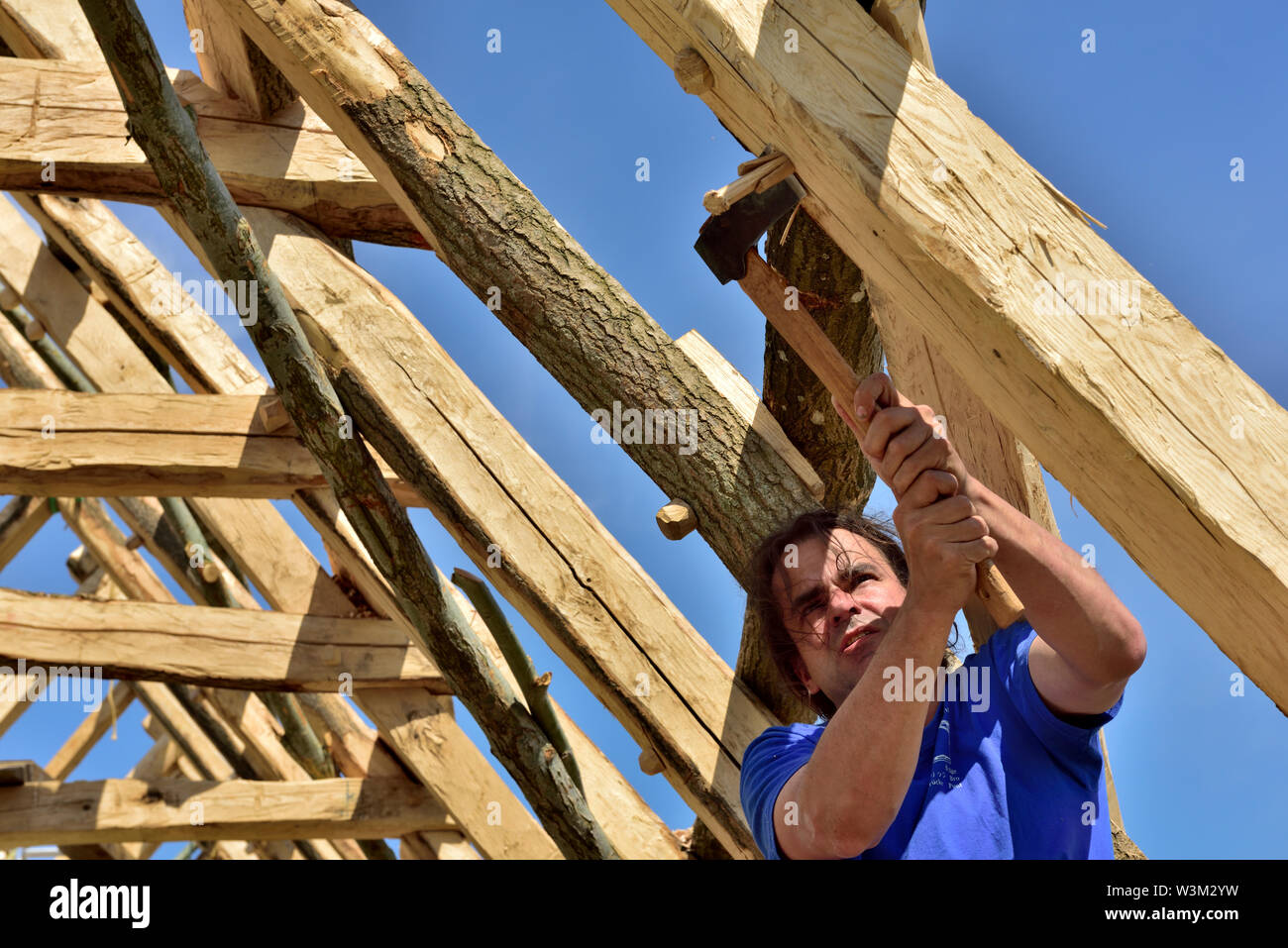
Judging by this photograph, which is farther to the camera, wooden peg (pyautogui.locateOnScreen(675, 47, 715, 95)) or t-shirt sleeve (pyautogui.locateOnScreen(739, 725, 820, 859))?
t-shirt sleeve (pyautogui.locateOnScreen(739, 725, 820, 859))

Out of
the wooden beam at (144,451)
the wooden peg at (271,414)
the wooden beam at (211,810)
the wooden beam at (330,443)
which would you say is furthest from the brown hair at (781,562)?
the wooden beam at (211,810)

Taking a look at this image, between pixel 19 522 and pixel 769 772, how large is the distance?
5951 mm

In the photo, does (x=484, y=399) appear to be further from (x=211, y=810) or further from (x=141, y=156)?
(x=211, y=810)

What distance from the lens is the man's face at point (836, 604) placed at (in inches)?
65.4

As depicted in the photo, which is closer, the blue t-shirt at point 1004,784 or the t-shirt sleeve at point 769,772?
the blue t-shirt at point 1004,784

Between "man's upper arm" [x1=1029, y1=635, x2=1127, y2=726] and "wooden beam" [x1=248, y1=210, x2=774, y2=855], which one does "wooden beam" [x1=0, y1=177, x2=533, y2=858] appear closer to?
"wooden beam" [x1=248, y1=210, x2=774, y2=855]

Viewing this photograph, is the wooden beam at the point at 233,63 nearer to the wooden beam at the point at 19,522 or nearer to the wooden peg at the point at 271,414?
the wooden peg at the point at 271,414

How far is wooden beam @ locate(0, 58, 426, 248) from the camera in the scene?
282 centimetres

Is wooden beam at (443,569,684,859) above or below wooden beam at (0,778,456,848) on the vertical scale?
below

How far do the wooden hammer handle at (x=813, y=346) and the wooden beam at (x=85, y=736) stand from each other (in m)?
7.51

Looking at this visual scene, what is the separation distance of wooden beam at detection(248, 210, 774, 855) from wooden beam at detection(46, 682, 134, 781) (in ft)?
20.9

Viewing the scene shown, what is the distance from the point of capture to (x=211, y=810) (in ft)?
14.6

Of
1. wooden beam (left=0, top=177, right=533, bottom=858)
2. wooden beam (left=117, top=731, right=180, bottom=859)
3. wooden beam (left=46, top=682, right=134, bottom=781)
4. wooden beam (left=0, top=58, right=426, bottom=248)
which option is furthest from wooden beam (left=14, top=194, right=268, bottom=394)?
wooden beam (left=117, top=731, right=180, bottom=859)
